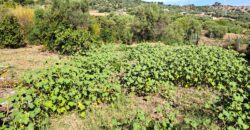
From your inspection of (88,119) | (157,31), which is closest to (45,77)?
(88,119)

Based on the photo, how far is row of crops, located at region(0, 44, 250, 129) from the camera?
404cm

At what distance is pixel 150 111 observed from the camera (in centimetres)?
491

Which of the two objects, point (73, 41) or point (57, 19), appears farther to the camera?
point (57, 19)

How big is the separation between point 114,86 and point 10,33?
30.5 feet

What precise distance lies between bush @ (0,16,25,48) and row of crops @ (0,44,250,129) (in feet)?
24.5

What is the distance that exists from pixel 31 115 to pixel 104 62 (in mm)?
2846

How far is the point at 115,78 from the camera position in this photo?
6059mm

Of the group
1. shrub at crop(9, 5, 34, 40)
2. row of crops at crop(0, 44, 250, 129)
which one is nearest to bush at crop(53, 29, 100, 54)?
row of crops at crop(0, 44, 250, 129)

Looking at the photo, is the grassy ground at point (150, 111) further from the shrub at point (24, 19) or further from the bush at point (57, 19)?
the shrub at point (24, 19)

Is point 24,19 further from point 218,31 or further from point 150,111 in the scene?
point 218,31

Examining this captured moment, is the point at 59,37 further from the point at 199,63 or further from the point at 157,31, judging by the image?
the point at 157,31

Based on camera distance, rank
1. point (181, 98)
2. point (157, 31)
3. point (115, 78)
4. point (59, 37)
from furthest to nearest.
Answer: point (157, 31), point (59, 37), point (115, 78), point (181, 98)

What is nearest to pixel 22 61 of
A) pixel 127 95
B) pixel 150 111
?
pixel 127 95

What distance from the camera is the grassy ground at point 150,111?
4281 millimetres
